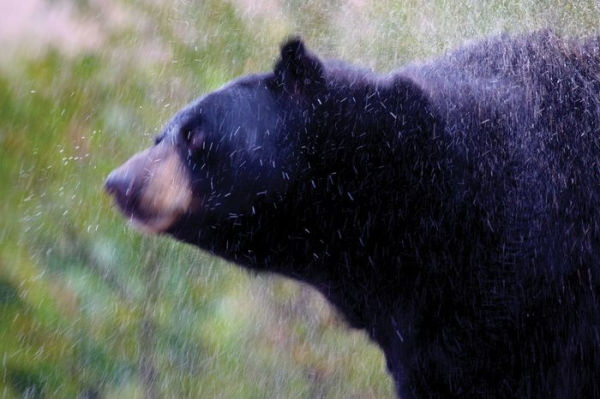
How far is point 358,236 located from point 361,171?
0.70 ft

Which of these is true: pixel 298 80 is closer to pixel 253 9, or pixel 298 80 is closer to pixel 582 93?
pixel 582 93

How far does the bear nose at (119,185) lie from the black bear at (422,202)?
2cm

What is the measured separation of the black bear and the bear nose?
16 mm

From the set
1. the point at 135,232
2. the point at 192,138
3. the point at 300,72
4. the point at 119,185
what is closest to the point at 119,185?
the point at 119,185

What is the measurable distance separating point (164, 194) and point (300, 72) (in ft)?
1.81

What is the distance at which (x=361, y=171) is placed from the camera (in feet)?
9.91

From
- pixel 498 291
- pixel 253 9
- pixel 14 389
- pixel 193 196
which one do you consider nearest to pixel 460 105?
pixel 498 291

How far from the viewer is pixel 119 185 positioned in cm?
283

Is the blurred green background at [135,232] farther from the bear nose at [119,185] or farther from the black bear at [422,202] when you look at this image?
the bear nose at [119,185]

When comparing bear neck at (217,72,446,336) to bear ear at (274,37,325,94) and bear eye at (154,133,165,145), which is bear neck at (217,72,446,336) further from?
bear eye at (154,133,165,145)

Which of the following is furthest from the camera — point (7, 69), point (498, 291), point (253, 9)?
point (253, 9)

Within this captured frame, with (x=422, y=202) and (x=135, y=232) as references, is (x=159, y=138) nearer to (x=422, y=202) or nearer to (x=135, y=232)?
(x=422, y=202)

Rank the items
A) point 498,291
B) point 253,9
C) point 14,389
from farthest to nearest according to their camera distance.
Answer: point 253,9 < point 14,389 < point 498,291

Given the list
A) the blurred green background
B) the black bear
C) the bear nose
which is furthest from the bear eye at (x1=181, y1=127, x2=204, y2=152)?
the blurred green background
